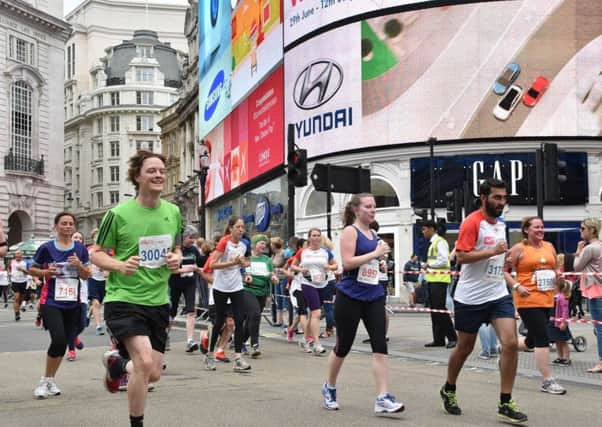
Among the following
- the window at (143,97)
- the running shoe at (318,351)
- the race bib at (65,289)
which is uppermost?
the window at (143,97)

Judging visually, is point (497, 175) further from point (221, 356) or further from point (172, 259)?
point (172, 259)

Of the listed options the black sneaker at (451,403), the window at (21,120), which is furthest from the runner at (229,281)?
the window at (21,120)

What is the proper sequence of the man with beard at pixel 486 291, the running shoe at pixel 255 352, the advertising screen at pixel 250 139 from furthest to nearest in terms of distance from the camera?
the advertising screen at pixel 250 139, the running shoe at pixel 255 352, the man with beard at pixel 486 291

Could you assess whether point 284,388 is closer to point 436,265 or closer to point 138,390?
point 138,390

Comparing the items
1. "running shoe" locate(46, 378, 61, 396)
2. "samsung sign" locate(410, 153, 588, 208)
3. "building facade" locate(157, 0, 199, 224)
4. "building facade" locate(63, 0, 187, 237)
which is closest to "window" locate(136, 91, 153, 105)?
"building facade" locate(63, 0, 187, 237)

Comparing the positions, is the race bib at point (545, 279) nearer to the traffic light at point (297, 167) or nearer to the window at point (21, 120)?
the traffic light at point (297, 167)

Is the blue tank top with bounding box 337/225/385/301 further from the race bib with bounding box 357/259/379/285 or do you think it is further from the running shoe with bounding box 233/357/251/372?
the running shoe with bounding box 233/357/251/372

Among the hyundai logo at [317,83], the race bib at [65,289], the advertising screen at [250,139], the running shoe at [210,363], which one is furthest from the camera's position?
the advertising screen at [250,139]

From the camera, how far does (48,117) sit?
62375 mm

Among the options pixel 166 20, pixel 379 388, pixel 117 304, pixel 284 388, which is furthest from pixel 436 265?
pixel 166 20

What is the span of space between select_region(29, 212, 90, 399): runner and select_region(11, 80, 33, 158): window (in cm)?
5306

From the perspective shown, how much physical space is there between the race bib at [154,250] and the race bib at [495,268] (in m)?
2.65

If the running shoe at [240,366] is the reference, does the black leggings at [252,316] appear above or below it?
above

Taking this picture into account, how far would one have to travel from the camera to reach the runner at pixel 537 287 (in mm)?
8234
